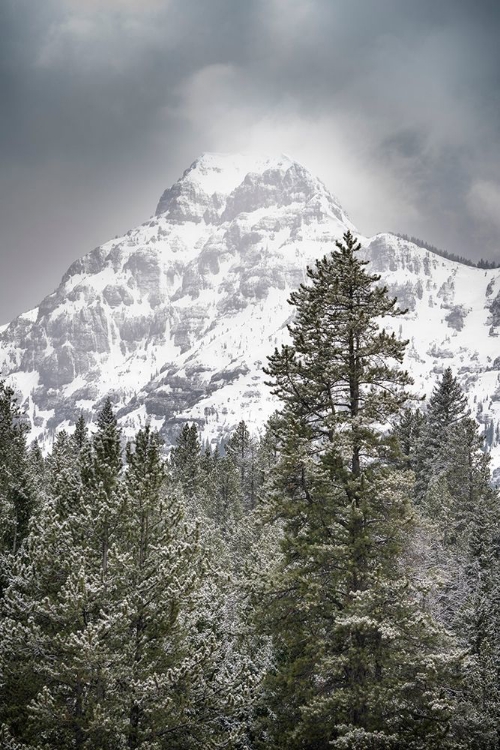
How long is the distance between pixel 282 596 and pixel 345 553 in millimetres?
2557

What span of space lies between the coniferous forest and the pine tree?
57 mm

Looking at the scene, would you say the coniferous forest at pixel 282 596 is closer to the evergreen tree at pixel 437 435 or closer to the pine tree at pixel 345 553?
the pine tree at pixel 345 553

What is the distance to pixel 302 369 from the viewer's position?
15.8 meters

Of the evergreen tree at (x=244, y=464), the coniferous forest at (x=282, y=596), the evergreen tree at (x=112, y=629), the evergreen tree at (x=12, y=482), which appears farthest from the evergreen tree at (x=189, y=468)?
the evergreen tree at (x=112, y=629)

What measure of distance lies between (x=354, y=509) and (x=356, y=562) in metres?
1.59

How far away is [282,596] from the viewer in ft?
49.4

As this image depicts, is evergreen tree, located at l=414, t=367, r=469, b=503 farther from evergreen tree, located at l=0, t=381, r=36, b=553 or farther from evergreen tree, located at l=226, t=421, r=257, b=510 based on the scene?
evergreen tree, located at l=0, t=381, r=36, b=553

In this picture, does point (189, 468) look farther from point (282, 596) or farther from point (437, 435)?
point (282, 596)

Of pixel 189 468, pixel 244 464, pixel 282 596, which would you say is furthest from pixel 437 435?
pixel 244 464

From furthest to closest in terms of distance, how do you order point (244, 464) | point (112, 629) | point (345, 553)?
point (244, 464)
point (345, 553)
point (112, 629)

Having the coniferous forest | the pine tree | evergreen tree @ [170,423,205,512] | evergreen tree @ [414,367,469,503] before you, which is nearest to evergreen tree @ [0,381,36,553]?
the coniferous forest

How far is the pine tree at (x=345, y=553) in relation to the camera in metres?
13.0

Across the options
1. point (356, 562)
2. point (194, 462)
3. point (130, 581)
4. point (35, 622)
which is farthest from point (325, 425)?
point (194, 462)

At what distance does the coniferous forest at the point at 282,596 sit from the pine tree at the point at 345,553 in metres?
0.06
